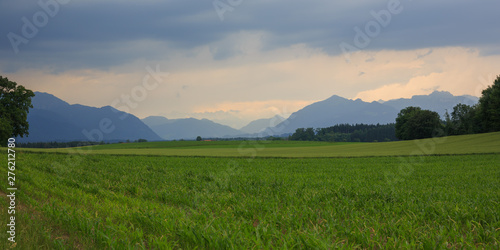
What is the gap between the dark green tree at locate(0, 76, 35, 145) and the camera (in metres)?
60.7

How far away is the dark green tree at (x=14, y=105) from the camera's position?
199 ft

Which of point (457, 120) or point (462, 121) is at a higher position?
point (457, 120)

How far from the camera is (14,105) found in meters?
63.1

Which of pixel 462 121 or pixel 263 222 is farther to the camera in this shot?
pixel 462 121

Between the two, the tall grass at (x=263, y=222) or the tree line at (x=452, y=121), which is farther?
the tree line at (x=452, y=121)

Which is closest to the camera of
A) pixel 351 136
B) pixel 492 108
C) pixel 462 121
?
pixel 492 108

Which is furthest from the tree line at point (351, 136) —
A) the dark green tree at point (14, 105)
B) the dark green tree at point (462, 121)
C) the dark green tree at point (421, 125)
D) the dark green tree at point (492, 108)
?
the dark green tree at point (14, 105)

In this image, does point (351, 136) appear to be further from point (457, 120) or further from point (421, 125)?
point (421, 125)

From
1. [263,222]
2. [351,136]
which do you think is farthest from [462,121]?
[263,222]

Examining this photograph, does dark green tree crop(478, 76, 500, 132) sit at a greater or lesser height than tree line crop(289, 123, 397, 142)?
greater

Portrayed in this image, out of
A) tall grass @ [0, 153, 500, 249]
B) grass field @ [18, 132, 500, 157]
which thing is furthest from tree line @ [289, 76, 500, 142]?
tall grass @ [0, 153, 500, 249]

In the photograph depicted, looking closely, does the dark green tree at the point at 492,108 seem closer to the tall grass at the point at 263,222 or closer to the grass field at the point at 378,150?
the grass field at the point at 378,150

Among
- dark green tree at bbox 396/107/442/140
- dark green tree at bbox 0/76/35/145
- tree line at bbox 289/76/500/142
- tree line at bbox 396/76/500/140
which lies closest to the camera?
dark green tree at bbox 0/76/35/145

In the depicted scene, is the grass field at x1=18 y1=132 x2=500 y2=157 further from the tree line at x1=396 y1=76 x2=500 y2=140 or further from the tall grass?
the tall grass
